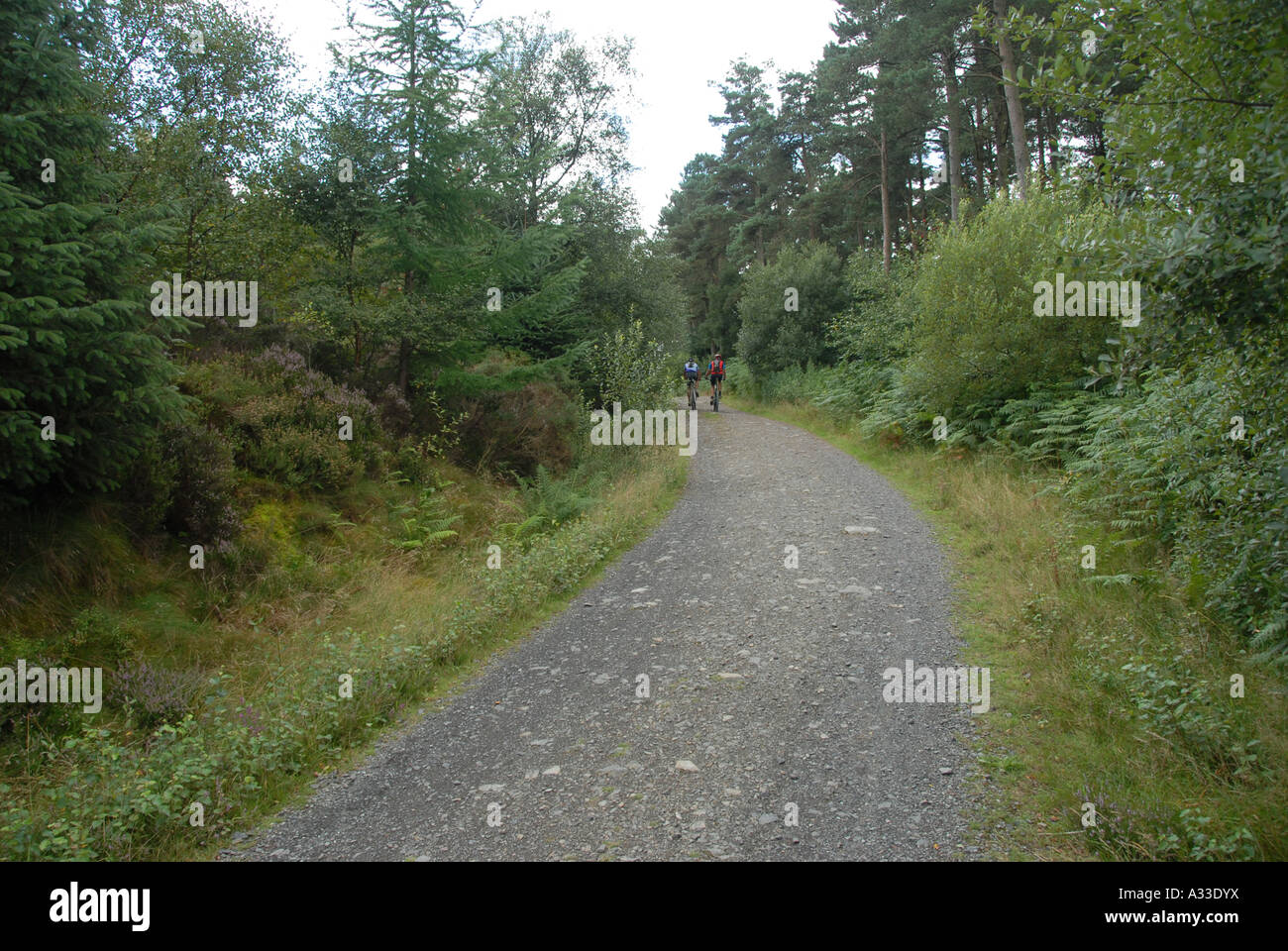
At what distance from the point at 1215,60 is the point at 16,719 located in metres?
8.95

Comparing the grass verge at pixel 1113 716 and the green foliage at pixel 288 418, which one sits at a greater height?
the green foliage at pixel 288 418

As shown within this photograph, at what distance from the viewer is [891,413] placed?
1814 centimetres

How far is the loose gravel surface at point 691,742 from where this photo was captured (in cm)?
407

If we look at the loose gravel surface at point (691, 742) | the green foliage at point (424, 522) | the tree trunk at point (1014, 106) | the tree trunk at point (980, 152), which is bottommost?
the loose gravel surface at point (691, 742)

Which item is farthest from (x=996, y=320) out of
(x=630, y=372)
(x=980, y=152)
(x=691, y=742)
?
(x=980, y=152)

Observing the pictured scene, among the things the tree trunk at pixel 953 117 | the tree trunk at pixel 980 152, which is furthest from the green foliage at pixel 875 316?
the tree trunk at pixel 980 152

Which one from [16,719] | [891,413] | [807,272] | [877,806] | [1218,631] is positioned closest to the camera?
[877,806]

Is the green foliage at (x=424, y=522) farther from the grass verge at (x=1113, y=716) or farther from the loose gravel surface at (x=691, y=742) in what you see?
the grass verge at (x=1113, y=716)

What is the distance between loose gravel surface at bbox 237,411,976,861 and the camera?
407cm

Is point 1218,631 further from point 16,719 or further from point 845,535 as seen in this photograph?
point 16,719

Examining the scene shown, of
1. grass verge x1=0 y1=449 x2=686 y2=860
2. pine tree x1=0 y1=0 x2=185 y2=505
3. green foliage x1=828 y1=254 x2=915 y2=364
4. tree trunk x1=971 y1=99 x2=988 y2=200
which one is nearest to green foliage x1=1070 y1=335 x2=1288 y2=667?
grass verge x1=0 y1=449 x2=686 y2=860

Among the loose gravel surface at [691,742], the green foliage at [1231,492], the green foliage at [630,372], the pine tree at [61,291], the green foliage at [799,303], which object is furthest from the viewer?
the green foliage at [799,303]
